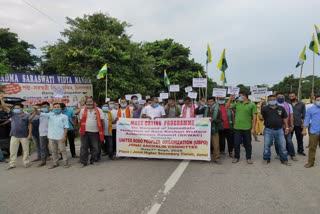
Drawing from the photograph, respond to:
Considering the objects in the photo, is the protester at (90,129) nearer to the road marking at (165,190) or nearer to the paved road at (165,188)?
the paved road at (165,188)

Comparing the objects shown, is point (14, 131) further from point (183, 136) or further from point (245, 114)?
point (245, 114)

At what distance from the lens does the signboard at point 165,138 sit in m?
7.02

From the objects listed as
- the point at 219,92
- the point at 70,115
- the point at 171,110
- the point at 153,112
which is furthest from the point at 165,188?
the point at 171,110

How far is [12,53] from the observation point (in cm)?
3472

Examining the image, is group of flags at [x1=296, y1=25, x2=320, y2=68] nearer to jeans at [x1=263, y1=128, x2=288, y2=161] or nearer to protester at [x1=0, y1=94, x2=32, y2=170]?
jeans at [x1=263, y1=128, x2=288, y2=161]

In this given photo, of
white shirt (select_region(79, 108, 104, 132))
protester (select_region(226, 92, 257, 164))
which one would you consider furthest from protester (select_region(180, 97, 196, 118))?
white shirt (select_region(79, 108, 104, 132))

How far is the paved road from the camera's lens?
4000mm

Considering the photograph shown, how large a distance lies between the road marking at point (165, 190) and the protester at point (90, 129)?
92.9 inches

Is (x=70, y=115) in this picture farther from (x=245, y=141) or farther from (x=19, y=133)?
(x=245, y=141)

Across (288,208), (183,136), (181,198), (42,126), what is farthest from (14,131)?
(288,208)

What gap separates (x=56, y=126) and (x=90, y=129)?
0.86 meters

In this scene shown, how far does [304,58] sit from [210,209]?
15.0 metres

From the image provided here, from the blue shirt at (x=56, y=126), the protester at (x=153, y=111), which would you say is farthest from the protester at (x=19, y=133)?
the protester at (x=153, y=111)

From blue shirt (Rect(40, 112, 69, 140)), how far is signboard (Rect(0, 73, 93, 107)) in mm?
6328
